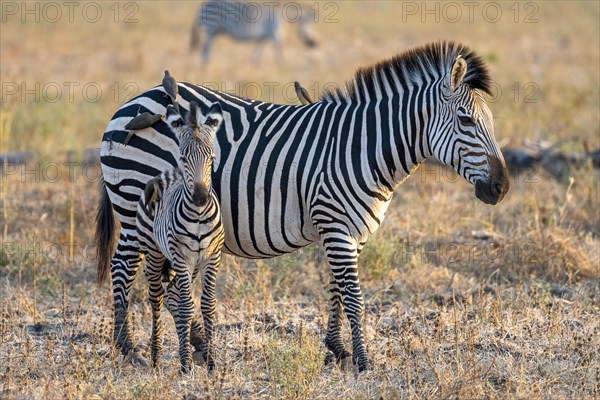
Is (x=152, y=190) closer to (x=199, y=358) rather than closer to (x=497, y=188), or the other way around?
(x=199, y=358)

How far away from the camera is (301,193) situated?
20.1ft

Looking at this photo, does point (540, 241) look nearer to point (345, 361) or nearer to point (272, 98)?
point (345, 361)

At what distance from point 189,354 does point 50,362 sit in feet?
3.19

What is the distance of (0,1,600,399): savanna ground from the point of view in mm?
5586

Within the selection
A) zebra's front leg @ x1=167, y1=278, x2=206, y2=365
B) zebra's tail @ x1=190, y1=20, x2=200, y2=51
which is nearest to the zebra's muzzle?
zebra's front leg @ x1=167, y1=278, x2=206, y2=365

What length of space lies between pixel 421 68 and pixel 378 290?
244cm

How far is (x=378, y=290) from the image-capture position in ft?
25.7

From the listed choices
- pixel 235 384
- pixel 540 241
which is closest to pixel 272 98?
pixel 540 241

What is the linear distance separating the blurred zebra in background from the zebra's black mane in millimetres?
16602

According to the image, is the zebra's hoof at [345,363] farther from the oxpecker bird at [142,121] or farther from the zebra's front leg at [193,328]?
the oxpecker bird at [142,121]

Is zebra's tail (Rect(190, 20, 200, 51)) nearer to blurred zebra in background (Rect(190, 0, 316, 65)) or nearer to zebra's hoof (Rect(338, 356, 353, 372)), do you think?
blurred zebra in background (Rect(190, 0, 316, 65))

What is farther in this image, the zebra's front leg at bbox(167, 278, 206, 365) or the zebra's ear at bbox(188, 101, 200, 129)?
the zebra's front leg at bbox(167, 278, 206, 365)

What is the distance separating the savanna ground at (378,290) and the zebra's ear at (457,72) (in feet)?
5.58

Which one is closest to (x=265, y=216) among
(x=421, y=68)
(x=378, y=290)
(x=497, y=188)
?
(x=421, y=68)
